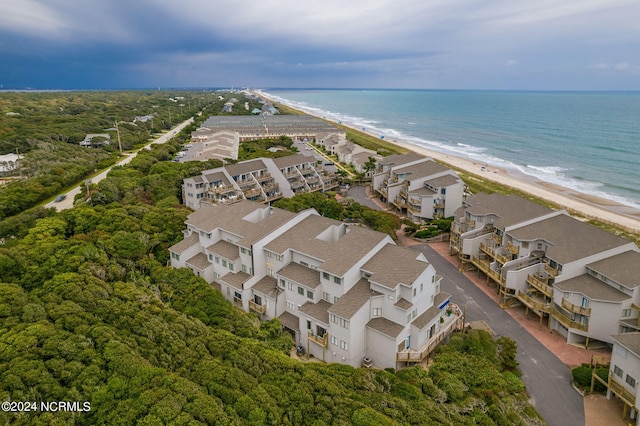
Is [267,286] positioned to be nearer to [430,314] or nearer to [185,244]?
[185,244]

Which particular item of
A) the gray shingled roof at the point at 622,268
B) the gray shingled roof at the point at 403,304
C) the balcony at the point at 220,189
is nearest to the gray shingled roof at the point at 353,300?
the gray shingled roof at the point at 403,304

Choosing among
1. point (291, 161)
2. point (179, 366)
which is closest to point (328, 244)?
point (179, 366)

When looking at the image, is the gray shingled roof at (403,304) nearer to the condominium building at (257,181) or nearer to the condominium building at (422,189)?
the condominium building at (422,189)

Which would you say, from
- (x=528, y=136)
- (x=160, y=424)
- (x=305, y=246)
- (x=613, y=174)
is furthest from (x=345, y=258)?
(x=528, y=136)

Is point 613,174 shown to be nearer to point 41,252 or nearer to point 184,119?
point 41,252

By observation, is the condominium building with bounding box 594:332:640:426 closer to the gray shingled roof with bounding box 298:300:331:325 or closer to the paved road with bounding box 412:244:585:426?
the paved road with bounding box 412:244:585:426

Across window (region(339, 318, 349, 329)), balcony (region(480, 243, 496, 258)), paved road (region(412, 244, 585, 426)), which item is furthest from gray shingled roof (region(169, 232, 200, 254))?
balcony (region(480, 243, 496, 258))
